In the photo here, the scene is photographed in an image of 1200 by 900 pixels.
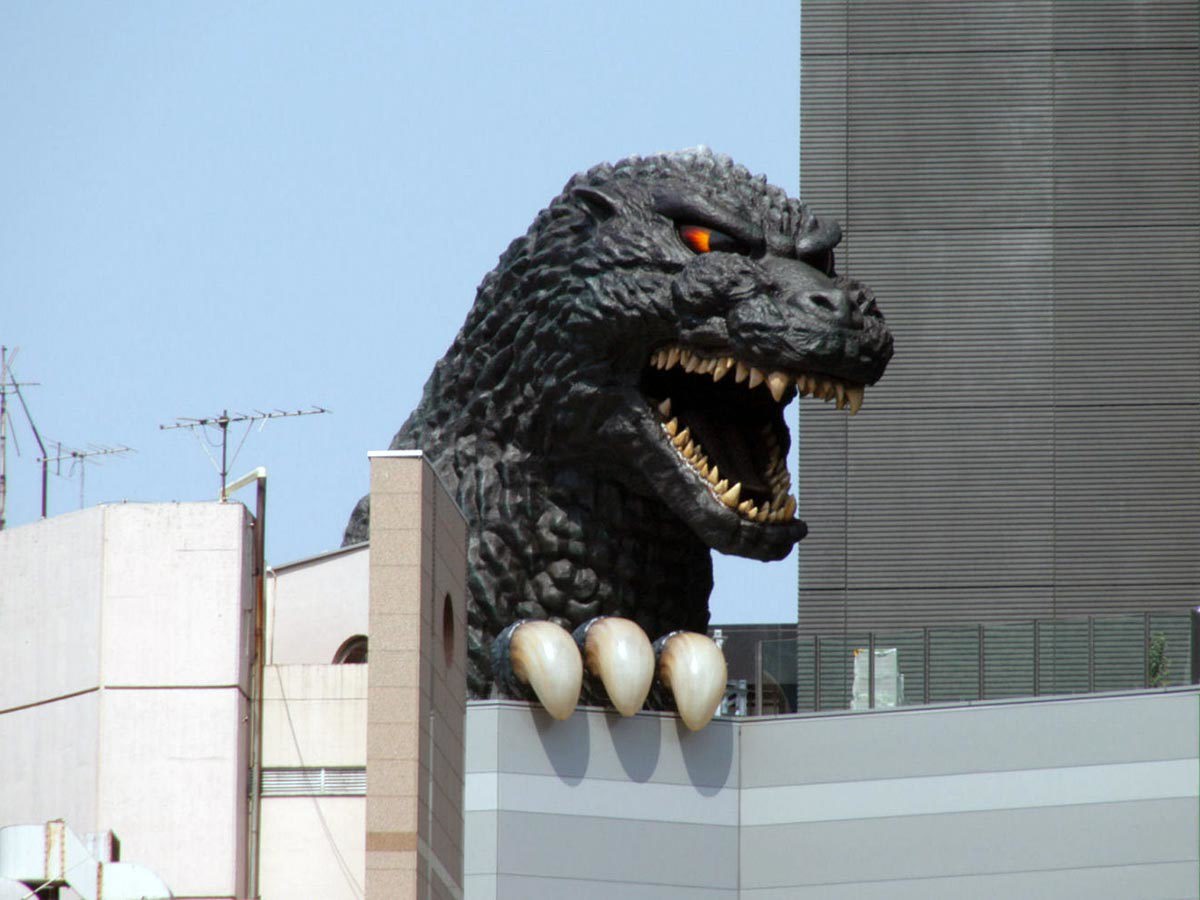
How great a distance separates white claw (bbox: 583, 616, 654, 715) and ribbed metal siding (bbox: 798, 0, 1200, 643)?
1532 centimetres

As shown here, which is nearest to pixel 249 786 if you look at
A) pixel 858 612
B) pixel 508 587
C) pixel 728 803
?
pixel 508 587

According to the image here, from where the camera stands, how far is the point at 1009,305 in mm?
36656

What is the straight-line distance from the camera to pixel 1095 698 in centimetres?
2423

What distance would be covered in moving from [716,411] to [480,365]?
4.69ft

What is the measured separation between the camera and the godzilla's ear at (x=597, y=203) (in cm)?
1956

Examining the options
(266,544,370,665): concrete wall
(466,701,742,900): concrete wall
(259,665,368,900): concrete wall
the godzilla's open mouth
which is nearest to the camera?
(259,665,368,900): concrete wall

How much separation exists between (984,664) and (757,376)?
6.14 metres

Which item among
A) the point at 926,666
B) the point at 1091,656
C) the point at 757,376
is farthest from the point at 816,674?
the point at 757,376

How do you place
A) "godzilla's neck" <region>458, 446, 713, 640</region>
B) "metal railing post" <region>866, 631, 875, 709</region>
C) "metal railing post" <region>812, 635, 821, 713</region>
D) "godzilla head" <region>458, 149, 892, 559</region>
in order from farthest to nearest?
"metal railing post" <region>866, 631, 875, 709</region> → "metal railing post" <region>812, 635, 821, 713</region> → "godzilla's neck" <region>458, 446, 713, 640</region> → "godzilla head" <region>458, 149, 892, 559</region>

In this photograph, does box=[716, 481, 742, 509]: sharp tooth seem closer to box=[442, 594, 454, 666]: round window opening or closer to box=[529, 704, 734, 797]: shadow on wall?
box=[442, 594, 454, 666]: round window opening

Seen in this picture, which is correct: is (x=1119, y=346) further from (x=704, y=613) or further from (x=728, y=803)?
(x=704, y=613)

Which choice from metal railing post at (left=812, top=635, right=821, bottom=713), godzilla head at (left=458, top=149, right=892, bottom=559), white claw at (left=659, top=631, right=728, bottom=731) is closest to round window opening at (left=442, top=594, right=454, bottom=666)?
godzilla head at (left=458, top=149, right=892, bottom=559)

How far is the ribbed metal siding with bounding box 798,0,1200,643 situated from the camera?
1411 inches

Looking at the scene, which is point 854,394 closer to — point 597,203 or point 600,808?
point 597,203
